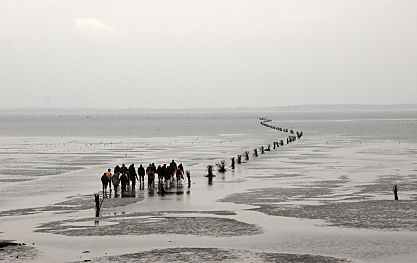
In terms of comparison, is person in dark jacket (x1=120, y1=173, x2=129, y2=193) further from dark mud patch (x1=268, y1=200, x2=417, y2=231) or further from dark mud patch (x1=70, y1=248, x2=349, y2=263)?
dark mud patch (x1=70, y1=248, x2=349, y2=263)

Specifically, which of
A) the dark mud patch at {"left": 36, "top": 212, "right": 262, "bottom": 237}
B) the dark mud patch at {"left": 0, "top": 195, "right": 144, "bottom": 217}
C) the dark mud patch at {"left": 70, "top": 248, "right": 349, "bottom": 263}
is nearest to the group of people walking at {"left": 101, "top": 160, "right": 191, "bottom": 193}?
the dark mud patch at {"left": 0, "top": 195, "right": 144, "bottom": 217}

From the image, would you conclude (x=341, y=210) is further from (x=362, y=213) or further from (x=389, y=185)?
(x=389, y=185)

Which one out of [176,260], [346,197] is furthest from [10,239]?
[346,197]

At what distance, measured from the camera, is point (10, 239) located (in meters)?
22.5

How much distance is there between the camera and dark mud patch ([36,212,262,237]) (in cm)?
2362

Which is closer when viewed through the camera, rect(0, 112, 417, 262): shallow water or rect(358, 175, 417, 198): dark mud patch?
rect(0, 112, 417, 262): shallow water

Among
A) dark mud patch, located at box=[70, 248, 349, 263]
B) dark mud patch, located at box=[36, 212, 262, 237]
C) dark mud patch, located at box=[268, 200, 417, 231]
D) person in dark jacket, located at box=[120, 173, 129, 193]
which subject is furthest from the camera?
person in dark jacket, located at box=[120, 173, 129, 193]

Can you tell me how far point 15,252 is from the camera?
66.8 feet

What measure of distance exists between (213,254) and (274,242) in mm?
2729

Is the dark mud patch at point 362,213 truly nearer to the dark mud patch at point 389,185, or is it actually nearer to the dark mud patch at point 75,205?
the dark mud patch at point 389,185

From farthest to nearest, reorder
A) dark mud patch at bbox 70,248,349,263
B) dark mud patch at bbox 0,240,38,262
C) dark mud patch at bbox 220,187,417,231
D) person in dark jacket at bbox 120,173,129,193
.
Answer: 1. person in dark jacket at bbox 120,173,129,193
2. dark mud patch at bbox 220,187,417,231
3. dark mud patch at bbox 0,240,38,262
4. dark mud patch at bbox 70,248,349,263

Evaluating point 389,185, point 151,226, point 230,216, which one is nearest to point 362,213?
point 230,216

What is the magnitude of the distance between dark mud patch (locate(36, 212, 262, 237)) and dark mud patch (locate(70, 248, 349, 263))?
2707 mm

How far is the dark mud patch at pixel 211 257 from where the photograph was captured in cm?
1933
